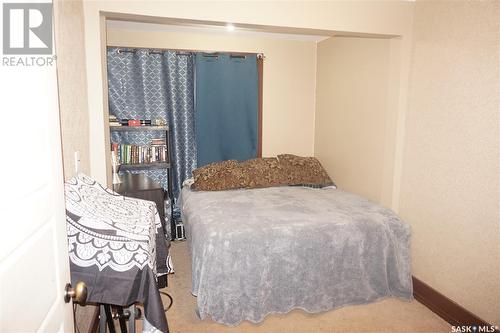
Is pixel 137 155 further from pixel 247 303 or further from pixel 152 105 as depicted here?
pixel 247 303

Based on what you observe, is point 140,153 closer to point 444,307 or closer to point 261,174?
point 261,174

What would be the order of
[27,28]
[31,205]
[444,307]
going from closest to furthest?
1. [31,205]
2. [27,28]
3. [444,307]

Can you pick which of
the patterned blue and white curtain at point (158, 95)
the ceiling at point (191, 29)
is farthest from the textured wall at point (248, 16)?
the patterned blue and white curtain at point (158, 95)

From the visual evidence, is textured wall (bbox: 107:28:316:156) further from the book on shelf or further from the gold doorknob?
the gold doorknob

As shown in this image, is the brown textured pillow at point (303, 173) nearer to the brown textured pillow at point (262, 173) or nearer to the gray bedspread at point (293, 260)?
the brown textured pillow at point (262, 173)

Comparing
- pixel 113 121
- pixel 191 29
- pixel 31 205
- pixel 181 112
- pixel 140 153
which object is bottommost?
pixel 140 153

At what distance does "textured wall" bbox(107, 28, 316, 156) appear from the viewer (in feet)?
13.1

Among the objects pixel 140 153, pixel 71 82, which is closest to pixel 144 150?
pixel 140 153

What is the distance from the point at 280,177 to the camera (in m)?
3.68

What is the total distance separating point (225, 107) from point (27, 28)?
10.4 ft

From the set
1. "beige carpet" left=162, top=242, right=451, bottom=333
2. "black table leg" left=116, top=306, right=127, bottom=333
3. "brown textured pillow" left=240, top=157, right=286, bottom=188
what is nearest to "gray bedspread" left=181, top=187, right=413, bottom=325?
"beige carpet" left=162, top=242, right=451, bottom=333

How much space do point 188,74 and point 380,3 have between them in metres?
2.22

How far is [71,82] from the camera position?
180cm

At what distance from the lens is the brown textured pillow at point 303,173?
146 inches
